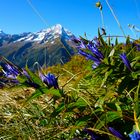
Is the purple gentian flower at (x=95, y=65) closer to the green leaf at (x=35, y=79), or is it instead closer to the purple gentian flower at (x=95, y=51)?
the purple gentian flower at (x=95, y=51)

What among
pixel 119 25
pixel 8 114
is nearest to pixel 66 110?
pixel 119 25

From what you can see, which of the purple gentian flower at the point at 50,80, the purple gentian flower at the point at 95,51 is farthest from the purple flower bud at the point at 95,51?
the purple gentian flower at the point at 50,80

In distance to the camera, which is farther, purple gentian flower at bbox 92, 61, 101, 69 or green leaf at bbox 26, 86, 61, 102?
purple gentian flower at bbox 92, 61, 101, 69

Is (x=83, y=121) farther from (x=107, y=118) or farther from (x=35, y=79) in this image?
(x=35, y=79)

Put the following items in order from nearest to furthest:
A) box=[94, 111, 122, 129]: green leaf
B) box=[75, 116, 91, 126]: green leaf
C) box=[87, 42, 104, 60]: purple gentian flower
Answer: box=[94, 111, 122, 129]: green leaf < box=[75, 116, 91, 126]: green leaf < box=[87, 42, 104, 60]: purple gentian flower

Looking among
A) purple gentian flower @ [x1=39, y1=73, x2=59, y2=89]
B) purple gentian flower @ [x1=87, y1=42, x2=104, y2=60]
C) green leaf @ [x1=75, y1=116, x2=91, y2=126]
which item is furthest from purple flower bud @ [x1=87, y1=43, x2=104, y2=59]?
green leaf @ [x1=75, y1=116, x2=91, y2=126]

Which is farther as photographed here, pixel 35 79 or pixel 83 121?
pixel 35 79

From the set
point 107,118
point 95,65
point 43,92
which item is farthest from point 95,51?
point 107,118

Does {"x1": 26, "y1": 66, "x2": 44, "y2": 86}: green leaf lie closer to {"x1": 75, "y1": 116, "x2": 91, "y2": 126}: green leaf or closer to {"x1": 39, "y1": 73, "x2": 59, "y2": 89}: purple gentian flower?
{"x1": 39, "y1": 73, "x2": 59, "y2": 89}: purple gentian flower

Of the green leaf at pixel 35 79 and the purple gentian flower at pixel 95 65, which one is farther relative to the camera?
the purple gentian flower at pixel 95 65

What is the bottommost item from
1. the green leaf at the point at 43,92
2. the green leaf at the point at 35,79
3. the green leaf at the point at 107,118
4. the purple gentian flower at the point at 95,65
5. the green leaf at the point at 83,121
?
the green leaf at the point at 107,118

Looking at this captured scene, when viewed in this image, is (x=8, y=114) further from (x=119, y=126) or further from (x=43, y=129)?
(x=119, y=126)

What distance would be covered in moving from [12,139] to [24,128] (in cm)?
16

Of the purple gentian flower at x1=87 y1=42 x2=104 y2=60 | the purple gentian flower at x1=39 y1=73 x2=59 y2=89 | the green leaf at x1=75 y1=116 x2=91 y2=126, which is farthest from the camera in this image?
the purple gentian flower at x1=87 y1=42 x2=104 y2=60
